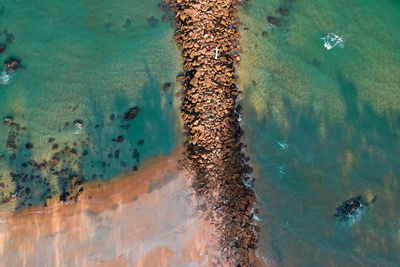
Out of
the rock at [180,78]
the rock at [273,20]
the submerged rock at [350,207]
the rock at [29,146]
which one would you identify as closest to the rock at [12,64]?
the rock at [29,146]

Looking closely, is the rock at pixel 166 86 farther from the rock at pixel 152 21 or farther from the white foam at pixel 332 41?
the white foam at pixel 332 41

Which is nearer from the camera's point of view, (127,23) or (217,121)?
(217,121)

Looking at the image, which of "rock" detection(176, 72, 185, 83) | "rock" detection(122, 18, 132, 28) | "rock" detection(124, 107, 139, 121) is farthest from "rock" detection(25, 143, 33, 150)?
"rock" detection(176, 72, 185, 83)

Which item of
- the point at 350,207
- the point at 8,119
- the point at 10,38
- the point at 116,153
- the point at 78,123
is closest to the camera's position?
the point at 350,207

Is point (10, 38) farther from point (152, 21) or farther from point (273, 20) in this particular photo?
point (273, 20)

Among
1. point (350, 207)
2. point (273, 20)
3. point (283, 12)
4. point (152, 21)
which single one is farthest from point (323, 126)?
point (152, 21)

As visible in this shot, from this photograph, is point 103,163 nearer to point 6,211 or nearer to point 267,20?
point 6,211
